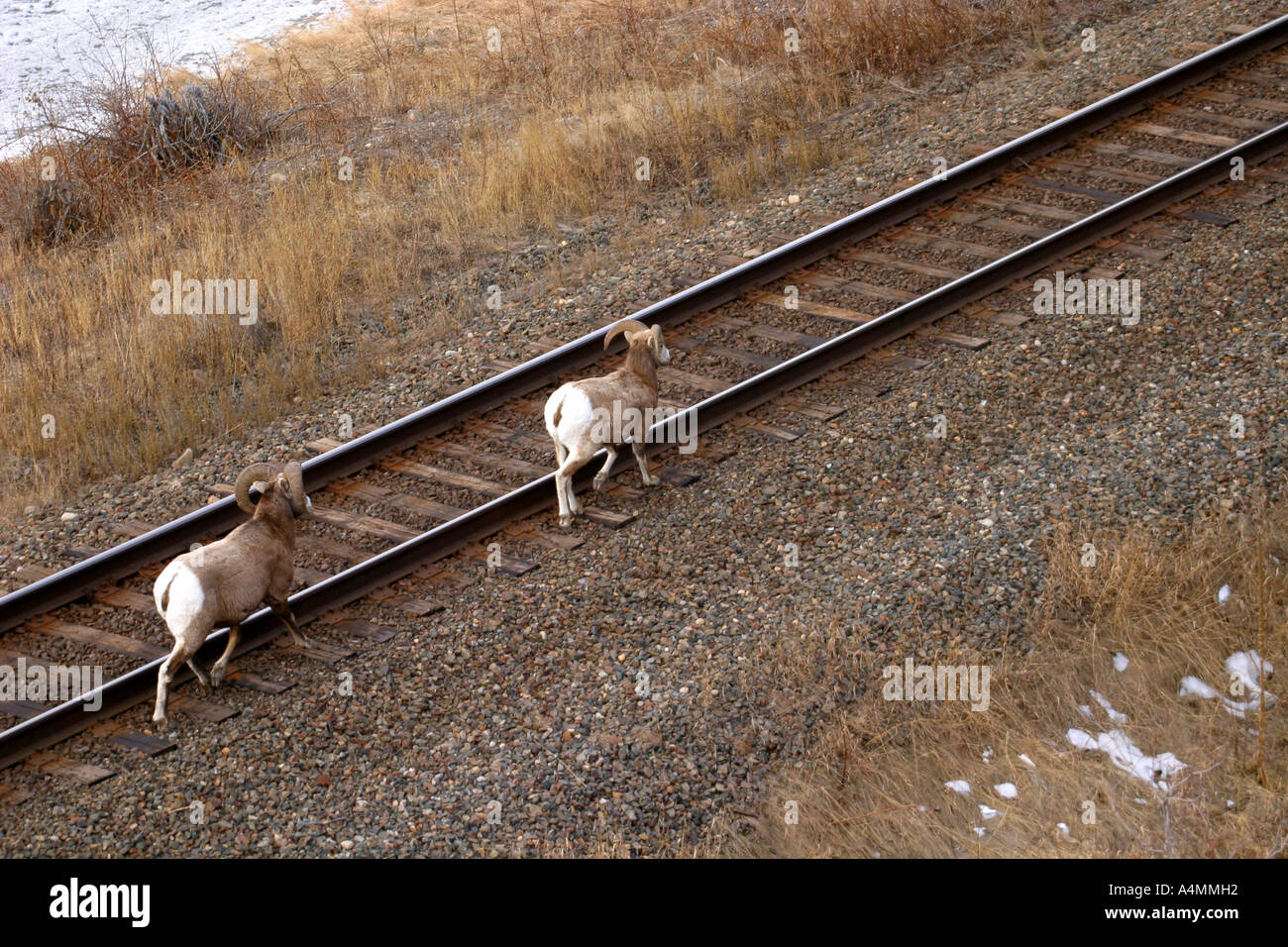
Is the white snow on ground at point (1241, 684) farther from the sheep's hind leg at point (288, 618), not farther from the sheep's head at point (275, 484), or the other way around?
the sheep's head at point (275, 484)

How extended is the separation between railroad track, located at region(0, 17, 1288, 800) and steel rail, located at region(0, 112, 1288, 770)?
0.5 inches

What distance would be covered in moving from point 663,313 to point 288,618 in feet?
12.6

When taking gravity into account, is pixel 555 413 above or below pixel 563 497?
above

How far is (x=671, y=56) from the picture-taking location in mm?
14719

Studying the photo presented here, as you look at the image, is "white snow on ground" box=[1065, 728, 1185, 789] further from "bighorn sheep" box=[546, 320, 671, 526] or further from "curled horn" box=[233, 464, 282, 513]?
"curled horn" box=[233, 464, 282, 513]

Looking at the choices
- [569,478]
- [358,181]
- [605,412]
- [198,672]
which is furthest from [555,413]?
[358,181]

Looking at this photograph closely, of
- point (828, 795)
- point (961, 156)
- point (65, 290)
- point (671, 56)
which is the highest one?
point (671, 56)

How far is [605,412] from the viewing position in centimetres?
788

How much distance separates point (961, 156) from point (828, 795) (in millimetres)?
7129

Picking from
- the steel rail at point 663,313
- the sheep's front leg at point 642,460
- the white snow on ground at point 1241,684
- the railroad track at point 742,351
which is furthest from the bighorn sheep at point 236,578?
the white snow on ground at point 1241,684

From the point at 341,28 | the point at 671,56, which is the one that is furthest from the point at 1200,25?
the point at 341,28

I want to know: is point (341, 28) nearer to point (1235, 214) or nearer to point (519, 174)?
point (519, 174)

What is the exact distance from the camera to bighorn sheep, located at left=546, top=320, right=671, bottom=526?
7797 mm

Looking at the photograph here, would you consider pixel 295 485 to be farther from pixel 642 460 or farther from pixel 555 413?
pixel 642 460
